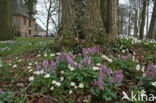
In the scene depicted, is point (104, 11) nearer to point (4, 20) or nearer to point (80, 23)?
point (80, 23)

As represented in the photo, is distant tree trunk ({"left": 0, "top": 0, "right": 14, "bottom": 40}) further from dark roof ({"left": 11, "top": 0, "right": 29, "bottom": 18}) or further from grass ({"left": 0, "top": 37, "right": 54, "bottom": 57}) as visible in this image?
dark roof ({"left": 11, "top": 0, "right": 29, "bottom": 18})

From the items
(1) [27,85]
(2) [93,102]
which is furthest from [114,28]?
(1) [27,85]

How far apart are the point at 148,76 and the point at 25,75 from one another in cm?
238

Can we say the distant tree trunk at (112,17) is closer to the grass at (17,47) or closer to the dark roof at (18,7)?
the grass at (17,47)

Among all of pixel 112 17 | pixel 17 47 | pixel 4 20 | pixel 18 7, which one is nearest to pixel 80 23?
pixel 112 17

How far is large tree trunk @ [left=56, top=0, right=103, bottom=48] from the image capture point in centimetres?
351

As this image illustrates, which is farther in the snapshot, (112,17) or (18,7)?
(18,7)

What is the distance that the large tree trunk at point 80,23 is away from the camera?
3506mm

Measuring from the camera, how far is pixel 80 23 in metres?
3.52

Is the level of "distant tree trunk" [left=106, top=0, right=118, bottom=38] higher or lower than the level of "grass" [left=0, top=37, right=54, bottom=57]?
higher

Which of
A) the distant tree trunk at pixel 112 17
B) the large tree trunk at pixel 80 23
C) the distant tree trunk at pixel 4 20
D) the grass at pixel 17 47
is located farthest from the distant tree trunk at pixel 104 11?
the distant tree trunk at pixel 4 20

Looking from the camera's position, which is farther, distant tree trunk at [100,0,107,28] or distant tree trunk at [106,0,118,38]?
distant tree trunk at [100,0,107,28]

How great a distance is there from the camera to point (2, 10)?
9.82 meters

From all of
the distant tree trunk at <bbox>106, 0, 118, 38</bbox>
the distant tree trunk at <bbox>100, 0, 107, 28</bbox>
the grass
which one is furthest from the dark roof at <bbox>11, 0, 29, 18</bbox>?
the distant tree trunk at <bbox>106, 0, 118, 38</bbox>
